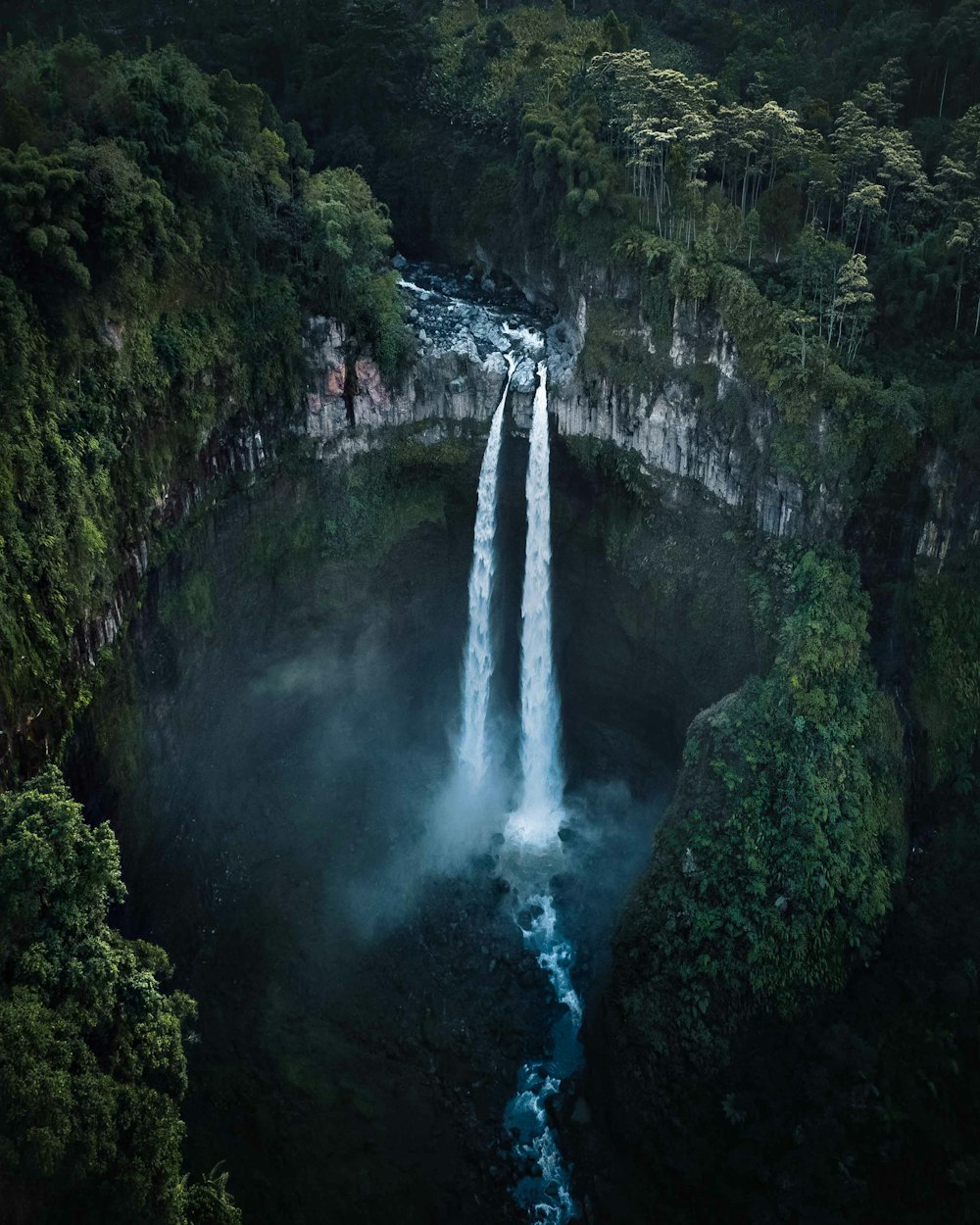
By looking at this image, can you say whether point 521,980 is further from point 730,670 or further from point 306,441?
point 306,441

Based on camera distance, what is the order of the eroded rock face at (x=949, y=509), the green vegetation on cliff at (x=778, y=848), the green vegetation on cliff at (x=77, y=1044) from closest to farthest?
the green vegetation on cliff at (x=77, y=1044) < the green vegetation on cliff at (x=778, y=848) < the eroded rock face at (x=949, y=509)

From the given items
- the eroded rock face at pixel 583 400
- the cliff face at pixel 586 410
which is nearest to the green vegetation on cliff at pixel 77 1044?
the cliff face at pixel 586 410

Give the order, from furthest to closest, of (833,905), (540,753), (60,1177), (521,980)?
(540,753) < (521,980) < (833,905) < (60,1177)

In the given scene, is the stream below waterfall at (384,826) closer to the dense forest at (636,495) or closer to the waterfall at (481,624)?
the waterfall at (481,624)

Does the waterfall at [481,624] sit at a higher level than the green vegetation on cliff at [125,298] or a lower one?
lower

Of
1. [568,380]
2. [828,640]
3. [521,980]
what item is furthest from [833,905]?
[568,380]
